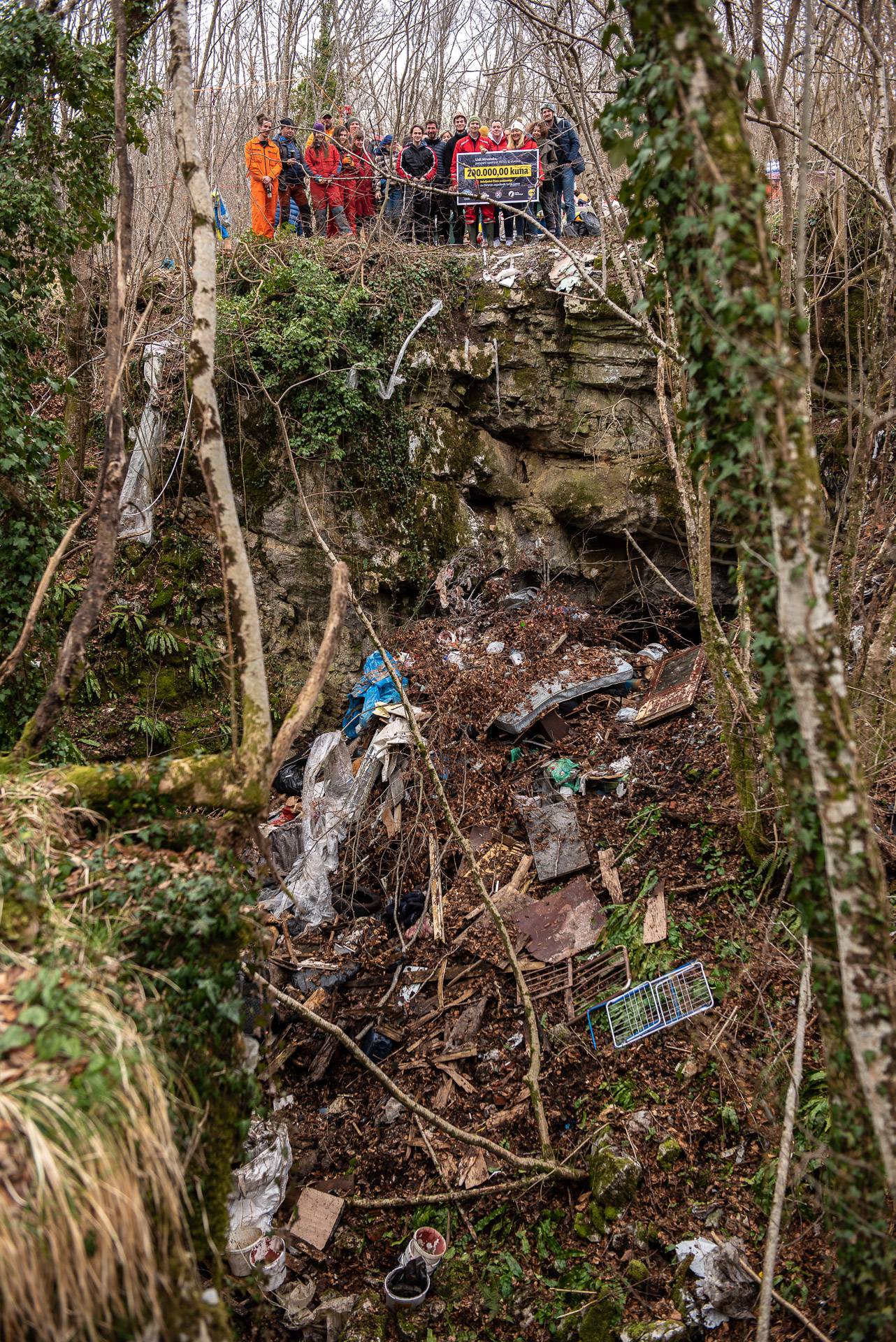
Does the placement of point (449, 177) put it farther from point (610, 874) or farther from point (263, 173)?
point (610, 874)

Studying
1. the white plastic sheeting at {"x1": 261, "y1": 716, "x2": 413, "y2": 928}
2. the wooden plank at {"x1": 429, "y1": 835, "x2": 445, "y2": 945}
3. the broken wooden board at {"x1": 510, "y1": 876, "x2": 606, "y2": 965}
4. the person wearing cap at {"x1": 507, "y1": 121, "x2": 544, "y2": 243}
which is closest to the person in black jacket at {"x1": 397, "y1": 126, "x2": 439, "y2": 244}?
the person wearing cap at {"x1": 507, "y1": 121, "x2": 544, "y2": 243}

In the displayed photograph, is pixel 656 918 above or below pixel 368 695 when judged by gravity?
below

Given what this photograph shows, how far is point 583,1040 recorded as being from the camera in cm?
555

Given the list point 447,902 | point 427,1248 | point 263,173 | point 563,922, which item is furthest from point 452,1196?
point 263,173

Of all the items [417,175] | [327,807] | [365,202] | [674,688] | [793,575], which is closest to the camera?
[793,575]

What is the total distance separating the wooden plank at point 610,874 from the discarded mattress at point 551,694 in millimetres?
1501

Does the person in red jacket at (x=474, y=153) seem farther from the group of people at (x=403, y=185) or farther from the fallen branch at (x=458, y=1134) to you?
the fallen branch at (x=458, y=1134)

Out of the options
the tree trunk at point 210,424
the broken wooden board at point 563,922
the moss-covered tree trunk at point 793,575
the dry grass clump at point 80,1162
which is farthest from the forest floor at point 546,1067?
the tree trunk at point 210,424

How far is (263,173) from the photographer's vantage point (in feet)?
31.0

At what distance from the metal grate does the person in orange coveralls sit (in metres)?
8.74

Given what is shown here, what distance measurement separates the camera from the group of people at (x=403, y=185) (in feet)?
31.0

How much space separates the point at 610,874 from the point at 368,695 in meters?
3.07

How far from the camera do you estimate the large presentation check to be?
9117mm

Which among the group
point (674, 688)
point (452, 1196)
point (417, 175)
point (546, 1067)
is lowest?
point (452, 1196)
